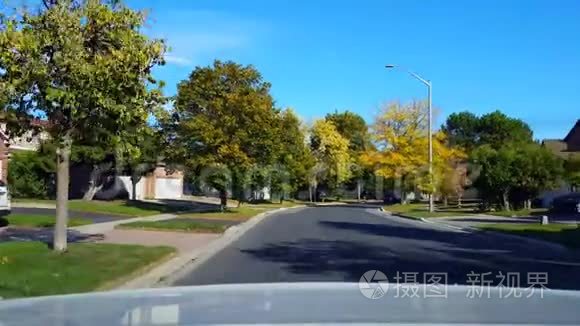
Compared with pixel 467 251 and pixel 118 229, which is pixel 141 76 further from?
pixel 118 229

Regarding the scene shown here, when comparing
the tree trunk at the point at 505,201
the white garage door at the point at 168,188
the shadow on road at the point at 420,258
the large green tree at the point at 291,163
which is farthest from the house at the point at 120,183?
the shadow on road at the point at 420,258

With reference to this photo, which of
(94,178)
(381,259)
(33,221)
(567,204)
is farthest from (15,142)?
(567,204)

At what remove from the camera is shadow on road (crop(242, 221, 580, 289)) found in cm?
1288

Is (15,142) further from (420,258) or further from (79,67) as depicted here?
(420,258)

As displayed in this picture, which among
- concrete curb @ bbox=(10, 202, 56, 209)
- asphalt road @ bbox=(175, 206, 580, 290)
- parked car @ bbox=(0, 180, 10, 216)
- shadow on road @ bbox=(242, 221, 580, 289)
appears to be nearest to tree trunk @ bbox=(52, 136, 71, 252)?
asphalt road @ bbox=(175, 206, 580, 290)

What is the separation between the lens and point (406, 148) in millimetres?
61062

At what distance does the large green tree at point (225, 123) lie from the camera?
3631cm

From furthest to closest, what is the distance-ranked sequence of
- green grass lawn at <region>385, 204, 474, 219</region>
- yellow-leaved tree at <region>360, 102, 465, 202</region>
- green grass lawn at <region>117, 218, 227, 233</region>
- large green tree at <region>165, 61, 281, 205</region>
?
1. yellow-leaved tree at <region>360, 102, 465, 202</region>
2. green grass lawn at <region>385, 204, 474, 219</region>
3. large green tree at <region>165, 61, 281, 205</region>
4. green grass lawn at <region>117, 218, 227, 233</region>

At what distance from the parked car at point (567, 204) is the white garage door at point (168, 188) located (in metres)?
31.3

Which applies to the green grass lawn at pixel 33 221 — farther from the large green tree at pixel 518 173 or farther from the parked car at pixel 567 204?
the large green tree at pixel 518 173

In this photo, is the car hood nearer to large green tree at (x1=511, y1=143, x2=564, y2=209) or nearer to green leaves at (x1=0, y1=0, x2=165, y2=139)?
green leaves at (x1=0, y1=0, x2=165, y2=139)

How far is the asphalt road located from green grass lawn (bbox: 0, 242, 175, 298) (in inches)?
47.4

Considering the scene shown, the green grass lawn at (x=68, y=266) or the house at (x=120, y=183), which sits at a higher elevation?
the house at (x=120, y=183)

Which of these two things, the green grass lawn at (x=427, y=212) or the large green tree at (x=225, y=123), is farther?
the green grass lawn at (x=427, y=212)
